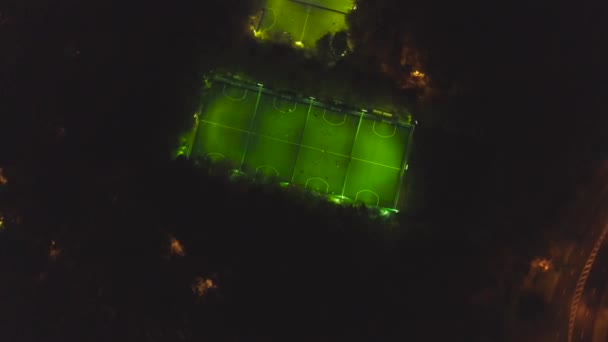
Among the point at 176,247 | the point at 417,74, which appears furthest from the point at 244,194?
the point at 417,74

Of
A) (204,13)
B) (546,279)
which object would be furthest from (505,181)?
(204,13)

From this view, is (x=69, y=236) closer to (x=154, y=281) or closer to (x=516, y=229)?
(x=154, y=281)

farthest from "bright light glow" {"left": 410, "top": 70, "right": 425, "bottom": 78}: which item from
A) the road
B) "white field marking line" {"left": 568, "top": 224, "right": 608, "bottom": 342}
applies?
"white field marking line" {"left": 568, "top": 224, "right": 608, "bottom": 342}

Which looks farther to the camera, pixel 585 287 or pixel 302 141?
pixel 585 287

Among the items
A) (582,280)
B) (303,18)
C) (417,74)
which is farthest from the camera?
(303,18)

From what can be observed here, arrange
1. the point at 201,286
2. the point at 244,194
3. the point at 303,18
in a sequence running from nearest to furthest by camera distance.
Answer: the point at 201,286 < the point at 244,194 < the point at 303,18

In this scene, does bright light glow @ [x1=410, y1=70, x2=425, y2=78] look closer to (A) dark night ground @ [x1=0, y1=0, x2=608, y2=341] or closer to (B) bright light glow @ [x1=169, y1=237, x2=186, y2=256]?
(A) dark night ground @ [x1=0, y1=0, x2=608, y2=341]

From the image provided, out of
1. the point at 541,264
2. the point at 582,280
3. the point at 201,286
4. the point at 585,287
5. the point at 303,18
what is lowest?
the point at 201,286

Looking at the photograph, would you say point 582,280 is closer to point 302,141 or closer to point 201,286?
point 302,141
